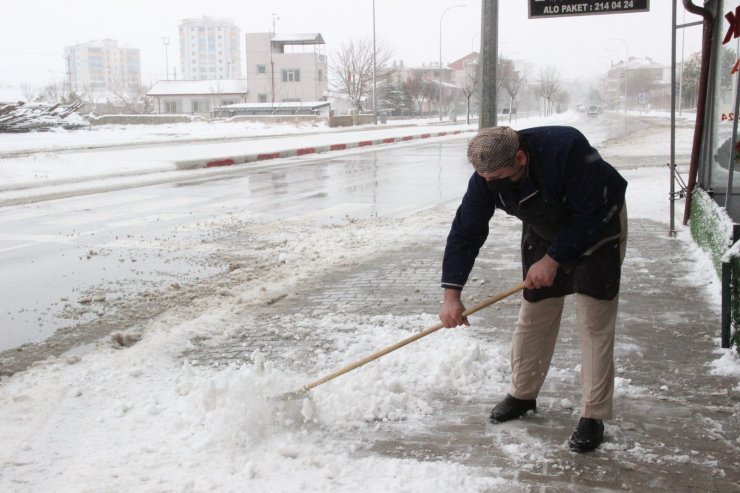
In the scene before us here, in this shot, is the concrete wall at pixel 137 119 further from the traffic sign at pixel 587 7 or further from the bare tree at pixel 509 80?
the traffic sign at pixel 587 7

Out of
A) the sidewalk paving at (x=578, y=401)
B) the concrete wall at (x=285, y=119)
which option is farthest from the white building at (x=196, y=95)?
the sidewalk paving at (x=578, y=401)

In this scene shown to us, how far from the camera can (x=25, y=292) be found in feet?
20.4

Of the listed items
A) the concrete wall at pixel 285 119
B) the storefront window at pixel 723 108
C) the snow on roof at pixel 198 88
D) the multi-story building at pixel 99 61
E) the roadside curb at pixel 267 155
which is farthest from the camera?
the multi-story building at pixel 99 61

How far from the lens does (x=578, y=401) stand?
3.78 meters

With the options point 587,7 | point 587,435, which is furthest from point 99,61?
point 587,435

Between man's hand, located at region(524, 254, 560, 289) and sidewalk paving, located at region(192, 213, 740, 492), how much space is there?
759 millimetres

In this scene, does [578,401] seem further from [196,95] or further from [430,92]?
[430,92]

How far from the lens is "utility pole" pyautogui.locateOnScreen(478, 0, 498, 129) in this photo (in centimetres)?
796

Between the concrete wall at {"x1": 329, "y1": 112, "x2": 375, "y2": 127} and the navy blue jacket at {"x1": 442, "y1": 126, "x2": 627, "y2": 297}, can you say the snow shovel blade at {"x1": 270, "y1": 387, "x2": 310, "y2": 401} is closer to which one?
the navy blue jacket at {"x1": 442, "y1": 126, "x2": 627, "y2": 297}

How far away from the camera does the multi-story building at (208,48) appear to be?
18138cm

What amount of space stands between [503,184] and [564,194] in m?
0.26

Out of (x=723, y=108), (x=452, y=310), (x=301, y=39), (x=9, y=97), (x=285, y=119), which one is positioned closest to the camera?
(x=452, y=310)

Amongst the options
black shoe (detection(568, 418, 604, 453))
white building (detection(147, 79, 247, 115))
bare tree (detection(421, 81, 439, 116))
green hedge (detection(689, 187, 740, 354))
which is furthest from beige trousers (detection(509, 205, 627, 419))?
bare tree (detection(421, 81, 439, 116))

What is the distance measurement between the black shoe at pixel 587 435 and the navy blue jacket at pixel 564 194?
2.37 ft
